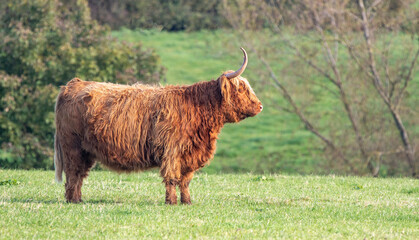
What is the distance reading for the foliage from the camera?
37.4 metres

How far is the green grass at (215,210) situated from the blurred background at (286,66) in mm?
8876

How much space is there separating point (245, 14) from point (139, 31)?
14748mm

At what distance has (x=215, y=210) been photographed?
901 centimetres

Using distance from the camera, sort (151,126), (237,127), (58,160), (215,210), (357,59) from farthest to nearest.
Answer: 1. (237,127)
2. (357,59)
3. (58,160)
4. (151,126)
5. (215,210)

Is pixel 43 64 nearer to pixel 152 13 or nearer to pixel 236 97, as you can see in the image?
pixel 236 97

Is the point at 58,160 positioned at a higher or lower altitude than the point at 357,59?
higher

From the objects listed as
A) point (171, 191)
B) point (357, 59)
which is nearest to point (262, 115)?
point (357, 59)

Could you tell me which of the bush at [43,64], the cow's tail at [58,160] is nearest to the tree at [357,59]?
the bush at [43,64]

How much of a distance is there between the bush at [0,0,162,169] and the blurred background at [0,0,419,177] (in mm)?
37

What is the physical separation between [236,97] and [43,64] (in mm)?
14052

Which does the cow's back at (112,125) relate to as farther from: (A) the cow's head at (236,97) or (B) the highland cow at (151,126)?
(A) the cow's head at (236,97)

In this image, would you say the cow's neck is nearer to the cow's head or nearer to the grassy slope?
the cow's head

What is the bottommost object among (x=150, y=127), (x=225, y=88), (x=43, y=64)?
(x=43, y=64)

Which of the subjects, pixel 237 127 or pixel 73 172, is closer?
pixel 73 172
